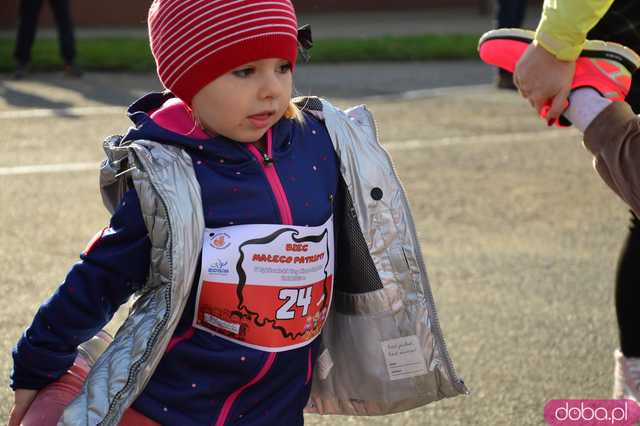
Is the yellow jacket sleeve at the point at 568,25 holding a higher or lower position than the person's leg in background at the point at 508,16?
higher

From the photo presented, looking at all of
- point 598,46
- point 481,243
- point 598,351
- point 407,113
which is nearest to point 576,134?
point 407,113

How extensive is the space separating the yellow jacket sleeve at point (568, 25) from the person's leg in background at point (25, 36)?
28.2 ft

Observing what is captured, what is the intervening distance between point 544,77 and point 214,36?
0.84m

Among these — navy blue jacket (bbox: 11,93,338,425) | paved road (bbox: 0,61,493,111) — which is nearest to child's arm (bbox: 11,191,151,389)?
navy blue jacket (bbox: 11,93,338,425)

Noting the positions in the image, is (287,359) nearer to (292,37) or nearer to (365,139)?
(365,139)

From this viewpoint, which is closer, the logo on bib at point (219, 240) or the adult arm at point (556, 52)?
the logo on bib at point (219, 240)

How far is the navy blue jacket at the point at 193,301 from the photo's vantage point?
2.48m

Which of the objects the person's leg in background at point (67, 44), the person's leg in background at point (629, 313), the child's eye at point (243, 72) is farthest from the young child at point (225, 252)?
the person's leg in background at point (67, 44)

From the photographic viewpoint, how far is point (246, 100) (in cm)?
251

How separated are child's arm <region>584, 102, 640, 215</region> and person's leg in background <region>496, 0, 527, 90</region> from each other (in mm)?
7744

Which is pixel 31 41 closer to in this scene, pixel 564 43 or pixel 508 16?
pixel 508 16

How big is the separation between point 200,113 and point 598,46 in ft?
3.27

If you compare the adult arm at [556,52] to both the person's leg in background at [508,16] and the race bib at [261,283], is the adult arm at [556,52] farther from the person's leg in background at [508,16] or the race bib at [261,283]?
the person's leg in background at [508,16]

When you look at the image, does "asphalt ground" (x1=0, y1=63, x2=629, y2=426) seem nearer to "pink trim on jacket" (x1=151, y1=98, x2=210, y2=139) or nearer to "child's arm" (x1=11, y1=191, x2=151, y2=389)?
"child's arm" (x1=11, y1=191, x2=151, y2=389)
